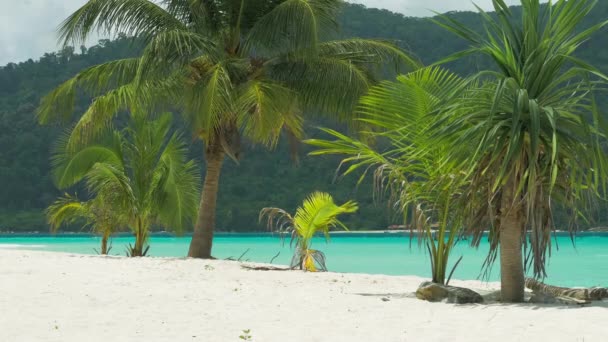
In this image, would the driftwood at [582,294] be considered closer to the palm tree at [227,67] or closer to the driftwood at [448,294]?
the driftwood at [448,294]

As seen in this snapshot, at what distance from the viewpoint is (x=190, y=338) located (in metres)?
5.15

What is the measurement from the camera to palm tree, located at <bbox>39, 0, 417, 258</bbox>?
12.1 meters

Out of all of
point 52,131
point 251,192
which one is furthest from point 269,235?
point 52,131

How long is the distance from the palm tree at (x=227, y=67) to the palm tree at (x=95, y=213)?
5.00 ft

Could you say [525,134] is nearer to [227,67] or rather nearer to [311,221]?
[311,221]

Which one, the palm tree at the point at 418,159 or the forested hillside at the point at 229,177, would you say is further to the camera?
the forested hillside at the point at 229,177

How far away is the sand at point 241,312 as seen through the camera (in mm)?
5258

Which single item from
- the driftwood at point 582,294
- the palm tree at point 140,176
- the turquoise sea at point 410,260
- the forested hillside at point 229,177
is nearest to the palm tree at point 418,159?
the driftwood at point 582,294

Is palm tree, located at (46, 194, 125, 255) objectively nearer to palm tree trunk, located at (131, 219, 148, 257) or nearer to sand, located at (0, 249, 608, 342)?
palm tree trunk, located at (131, 219, 148, 257)

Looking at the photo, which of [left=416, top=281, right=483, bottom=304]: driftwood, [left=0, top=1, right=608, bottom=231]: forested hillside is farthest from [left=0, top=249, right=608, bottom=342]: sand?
[left=0, top=1, right=608, bottom=231]: forested hillside

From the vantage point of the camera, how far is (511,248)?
7.38 m

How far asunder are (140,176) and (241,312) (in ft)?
26.7

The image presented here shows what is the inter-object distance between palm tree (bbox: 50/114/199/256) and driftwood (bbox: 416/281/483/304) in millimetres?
7286

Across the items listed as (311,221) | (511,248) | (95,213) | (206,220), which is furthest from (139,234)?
(511,248)
